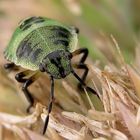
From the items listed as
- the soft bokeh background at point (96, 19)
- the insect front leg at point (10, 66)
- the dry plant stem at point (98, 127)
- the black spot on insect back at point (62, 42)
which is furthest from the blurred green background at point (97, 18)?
the dry plant stem at point (98, 127)

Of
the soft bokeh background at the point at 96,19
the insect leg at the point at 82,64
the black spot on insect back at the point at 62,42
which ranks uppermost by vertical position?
the black spot on insect back at the point at 62,42

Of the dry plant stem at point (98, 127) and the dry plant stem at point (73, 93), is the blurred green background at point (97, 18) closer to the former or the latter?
the dry plant stem at point (73, 93)

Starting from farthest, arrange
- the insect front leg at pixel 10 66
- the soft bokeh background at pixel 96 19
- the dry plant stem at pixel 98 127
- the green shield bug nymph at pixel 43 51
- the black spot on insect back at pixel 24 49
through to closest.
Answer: the soft bokeh background at pixel 96 19 → the insect front leg at pixel 10 66 → the black spot on insect back at pixel 24 49 → the green shield bug nymph at pixel 43 51 → the dry plant stem at pixel 98 127

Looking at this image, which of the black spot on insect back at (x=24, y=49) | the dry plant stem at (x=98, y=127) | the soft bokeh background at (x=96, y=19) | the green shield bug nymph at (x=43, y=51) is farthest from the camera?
the soft bokeh background at (x=96, y=19)

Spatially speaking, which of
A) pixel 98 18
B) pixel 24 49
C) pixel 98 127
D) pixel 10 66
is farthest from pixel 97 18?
pixel 98 127

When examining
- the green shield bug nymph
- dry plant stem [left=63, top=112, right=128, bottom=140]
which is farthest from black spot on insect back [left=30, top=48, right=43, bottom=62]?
dry plant stem [left=63, top=112, right=128, bottom=140]

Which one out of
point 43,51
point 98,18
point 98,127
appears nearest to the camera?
point 98,127

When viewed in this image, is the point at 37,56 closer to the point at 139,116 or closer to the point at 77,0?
Result: the point at 139,116

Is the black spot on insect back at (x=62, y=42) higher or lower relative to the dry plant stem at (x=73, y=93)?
higher

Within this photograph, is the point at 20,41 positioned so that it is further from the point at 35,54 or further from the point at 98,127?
the point at 98,127
